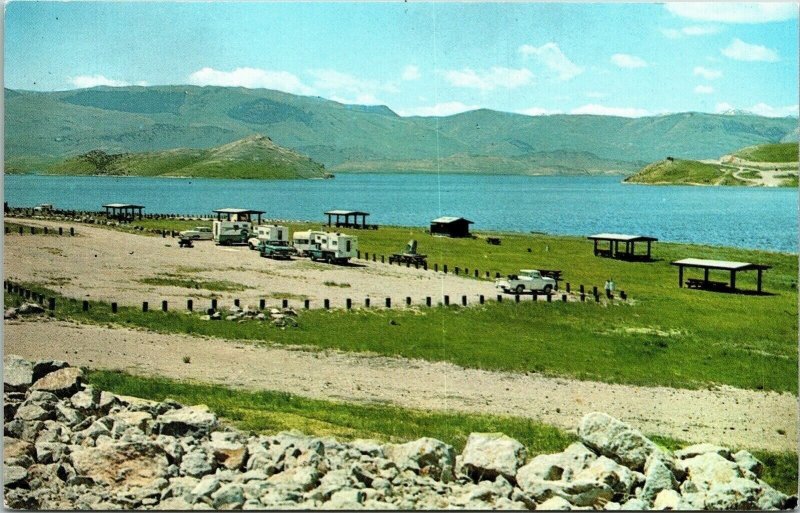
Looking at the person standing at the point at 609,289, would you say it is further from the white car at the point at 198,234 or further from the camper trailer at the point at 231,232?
the white car at the point at 198,234

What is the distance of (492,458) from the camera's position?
12836mm

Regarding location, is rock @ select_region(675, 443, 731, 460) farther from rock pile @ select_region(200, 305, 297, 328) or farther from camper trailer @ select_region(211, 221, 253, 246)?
camper trailer @ select_region(211, 221, 253, 246)

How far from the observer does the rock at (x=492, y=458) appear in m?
12.7

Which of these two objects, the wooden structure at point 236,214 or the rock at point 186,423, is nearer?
the rock at point 186,423

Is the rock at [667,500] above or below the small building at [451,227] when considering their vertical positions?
below

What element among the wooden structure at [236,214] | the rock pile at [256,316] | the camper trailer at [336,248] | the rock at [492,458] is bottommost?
the rock at [492,458]

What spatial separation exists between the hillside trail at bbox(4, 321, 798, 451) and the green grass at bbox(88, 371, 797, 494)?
0.54 metres

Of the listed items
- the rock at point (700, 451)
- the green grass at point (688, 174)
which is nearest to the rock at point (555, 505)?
the rock at point (700, 451)

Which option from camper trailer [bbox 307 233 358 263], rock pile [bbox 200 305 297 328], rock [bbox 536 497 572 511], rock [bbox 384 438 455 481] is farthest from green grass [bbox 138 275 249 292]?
rock [bbox 536 497 572 511]

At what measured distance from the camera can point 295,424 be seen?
47.6ft

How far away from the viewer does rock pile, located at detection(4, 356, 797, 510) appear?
1193cm

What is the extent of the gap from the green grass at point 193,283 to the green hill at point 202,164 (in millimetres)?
4546

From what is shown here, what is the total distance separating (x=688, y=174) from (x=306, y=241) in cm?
7552

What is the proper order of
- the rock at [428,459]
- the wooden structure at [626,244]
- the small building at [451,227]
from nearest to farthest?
1. the rock at [428,459]
2. the wooden structure at [626,244]
3. the small building at [451,227]
